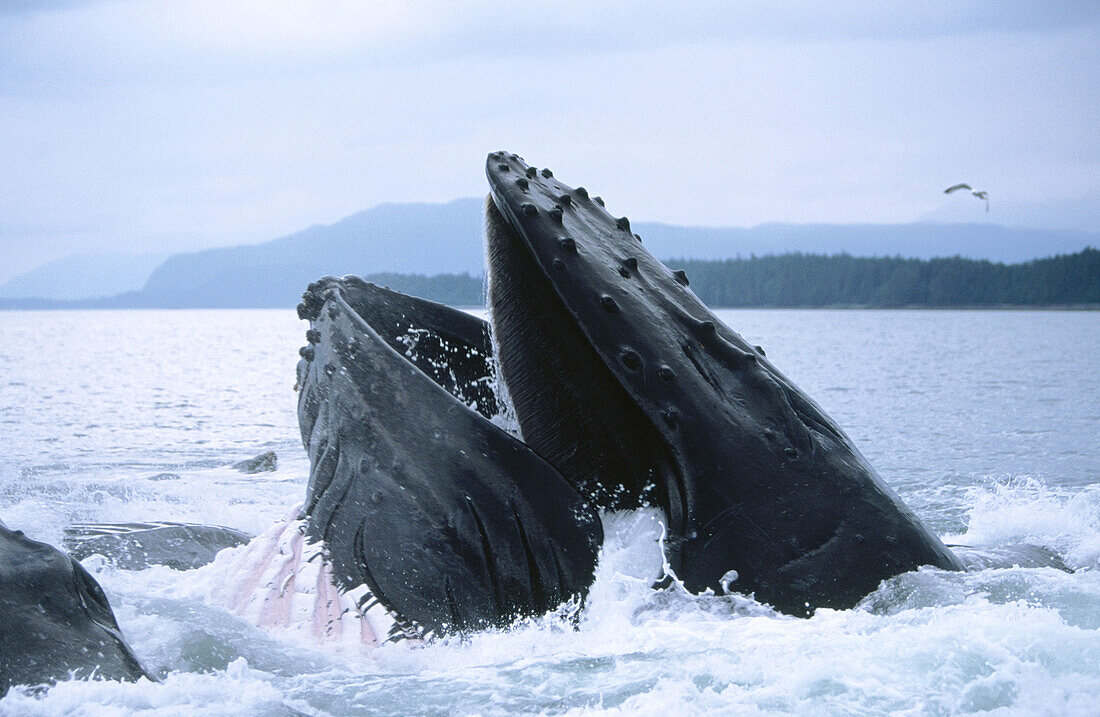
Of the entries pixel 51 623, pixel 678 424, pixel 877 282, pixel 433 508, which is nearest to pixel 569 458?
pixel 678 424

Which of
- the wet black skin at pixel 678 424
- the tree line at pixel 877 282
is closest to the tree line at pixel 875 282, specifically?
the tree line at pixel 877 282

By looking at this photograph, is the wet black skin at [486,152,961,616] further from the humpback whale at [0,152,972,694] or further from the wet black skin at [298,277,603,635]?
the wet black skin at [298,277,603,635]

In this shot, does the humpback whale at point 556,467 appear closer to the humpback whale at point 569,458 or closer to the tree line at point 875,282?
Result: the humpback whale at point 569,458

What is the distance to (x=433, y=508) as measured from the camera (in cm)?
353

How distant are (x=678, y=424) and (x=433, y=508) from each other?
0.87 metres

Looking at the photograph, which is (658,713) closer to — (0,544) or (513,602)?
(513,602)

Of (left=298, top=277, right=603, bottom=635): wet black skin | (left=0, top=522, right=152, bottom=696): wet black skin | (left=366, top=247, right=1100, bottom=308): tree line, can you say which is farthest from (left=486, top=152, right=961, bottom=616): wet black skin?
(left=366, top=247, right=1100, bottom=308): tree line

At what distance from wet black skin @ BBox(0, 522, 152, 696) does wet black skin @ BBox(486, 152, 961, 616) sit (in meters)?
1.54

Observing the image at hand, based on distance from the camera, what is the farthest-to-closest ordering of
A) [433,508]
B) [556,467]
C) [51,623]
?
[556,467]
[433,508]
[51,623]

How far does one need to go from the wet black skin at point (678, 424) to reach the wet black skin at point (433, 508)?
290 millimetres

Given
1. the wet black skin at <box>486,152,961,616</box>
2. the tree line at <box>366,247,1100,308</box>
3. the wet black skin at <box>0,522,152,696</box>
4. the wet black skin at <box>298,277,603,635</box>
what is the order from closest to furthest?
the wet black skin at <box>0,522,152,696</box> → the wet black skin at <box>298,277,603,635</box> → the wet black skin at <box>486,152,961,616</box> → the tree line at <box>366,247,1100,308</box>

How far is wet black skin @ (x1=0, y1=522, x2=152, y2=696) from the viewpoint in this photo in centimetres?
301

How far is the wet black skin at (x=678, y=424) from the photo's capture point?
365 cm

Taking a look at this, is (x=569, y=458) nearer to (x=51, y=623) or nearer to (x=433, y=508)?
(x=433, y=508)
